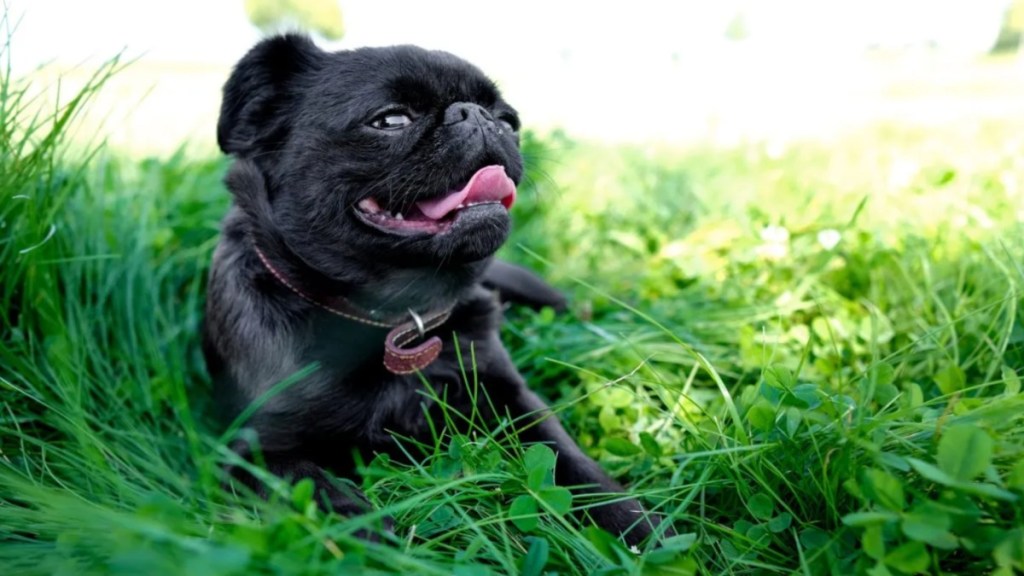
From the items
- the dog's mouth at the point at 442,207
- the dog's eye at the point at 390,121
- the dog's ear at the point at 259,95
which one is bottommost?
the dog's mouth at the point at 442,207

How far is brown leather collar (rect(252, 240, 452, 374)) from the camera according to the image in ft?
7.32

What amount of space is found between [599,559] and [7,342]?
1964 millimetres

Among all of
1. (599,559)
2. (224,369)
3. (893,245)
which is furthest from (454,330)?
(893,245)

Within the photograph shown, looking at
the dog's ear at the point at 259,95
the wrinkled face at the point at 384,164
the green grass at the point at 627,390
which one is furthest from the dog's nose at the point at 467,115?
the green grass at the point at 627,390

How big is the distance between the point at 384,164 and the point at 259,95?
1.94 ft

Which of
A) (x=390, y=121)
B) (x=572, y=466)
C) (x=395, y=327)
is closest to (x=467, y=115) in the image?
(x=390, y=121)

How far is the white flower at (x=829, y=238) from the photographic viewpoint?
3.02 metres

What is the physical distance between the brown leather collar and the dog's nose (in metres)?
0.63

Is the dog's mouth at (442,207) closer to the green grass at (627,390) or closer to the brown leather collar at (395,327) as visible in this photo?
the brown leather collar at (395,327)

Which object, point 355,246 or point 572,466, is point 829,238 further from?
point 355,246

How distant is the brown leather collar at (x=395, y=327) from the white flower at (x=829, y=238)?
170cm

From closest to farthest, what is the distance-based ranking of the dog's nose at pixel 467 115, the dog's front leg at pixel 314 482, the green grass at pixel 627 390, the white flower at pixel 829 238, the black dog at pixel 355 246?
the green grass at pixel 627 390, the dog's front leg at pixel 314 482, the black dog at pixel 355 246, the dog's nose at pixel 467 115, the white flower at pixel 829 238

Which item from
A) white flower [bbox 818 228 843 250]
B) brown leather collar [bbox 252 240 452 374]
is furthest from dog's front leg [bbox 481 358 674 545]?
white flower [bbox 818 228 843 250]

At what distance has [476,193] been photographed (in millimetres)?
2230
